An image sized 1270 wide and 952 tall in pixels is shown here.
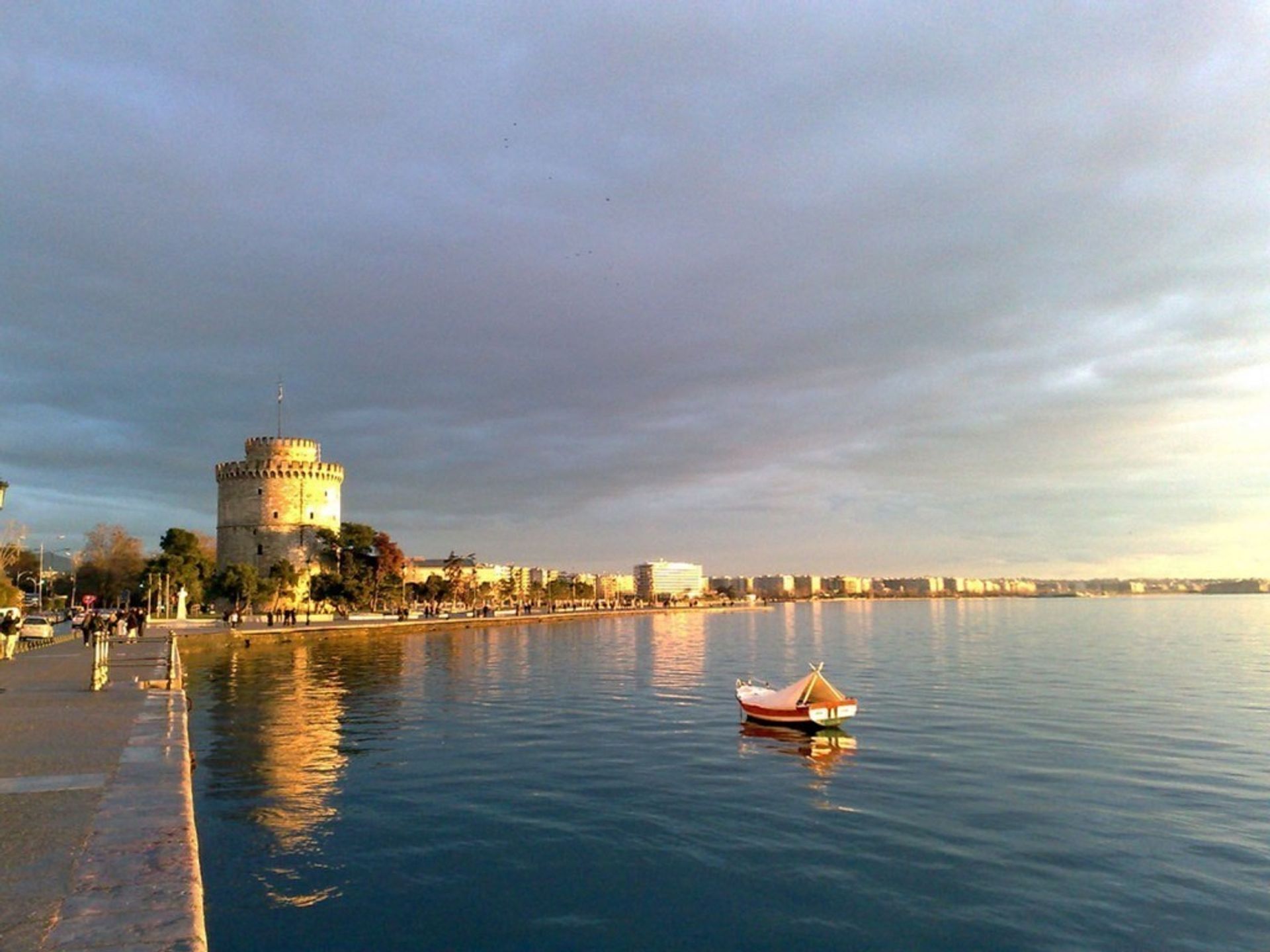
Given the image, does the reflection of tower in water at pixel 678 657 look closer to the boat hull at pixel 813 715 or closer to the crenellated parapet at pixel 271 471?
the boat hull at pixel 813 715

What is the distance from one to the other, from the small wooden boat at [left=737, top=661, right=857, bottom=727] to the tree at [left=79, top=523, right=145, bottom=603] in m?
87.1

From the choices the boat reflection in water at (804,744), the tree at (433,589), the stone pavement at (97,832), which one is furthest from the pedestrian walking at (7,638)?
the tree at (433,589)

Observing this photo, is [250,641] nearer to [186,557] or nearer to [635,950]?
[186,557]

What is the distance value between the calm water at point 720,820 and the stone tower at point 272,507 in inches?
2152

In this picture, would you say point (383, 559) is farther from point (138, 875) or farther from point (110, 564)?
point (138, 875)

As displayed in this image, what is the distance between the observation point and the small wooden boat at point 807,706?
23.1m

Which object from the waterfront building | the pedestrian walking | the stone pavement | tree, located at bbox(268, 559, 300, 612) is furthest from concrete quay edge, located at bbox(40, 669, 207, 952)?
the waterfront building

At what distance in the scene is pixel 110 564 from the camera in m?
102

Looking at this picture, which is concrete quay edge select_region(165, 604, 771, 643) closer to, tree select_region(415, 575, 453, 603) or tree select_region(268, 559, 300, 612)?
tree select_region(268, 559, 300, 612)

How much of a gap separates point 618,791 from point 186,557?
69.3 m

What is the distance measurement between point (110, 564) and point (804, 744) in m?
105

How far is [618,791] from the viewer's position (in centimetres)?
1578

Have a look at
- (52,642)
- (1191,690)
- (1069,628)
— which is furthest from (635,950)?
(1069,628)

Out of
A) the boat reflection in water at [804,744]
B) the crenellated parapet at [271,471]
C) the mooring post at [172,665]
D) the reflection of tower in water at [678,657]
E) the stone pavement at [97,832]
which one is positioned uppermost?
the crenellated parapet at [271,471]
